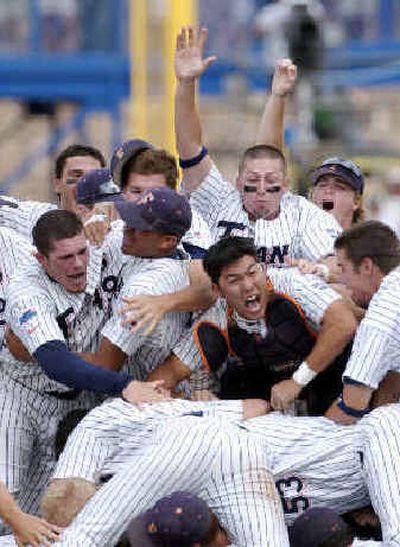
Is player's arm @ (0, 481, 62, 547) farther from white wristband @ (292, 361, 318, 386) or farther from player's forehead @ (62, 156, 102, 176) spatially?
player's forehead @ (62, 156, 102, 176)

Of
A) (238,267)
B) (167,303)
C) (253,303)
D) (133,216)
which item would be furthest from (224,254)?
(133,216)

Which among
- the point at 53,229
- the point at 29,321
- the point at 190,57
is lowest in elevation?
the point at 29,321

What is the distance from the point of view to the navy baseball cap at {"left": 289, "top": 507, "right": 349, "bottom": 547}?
6.31m

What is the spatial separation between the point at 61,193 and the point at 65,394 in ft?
4.98

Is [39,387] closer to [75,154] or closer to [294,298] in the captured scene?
[294,298]


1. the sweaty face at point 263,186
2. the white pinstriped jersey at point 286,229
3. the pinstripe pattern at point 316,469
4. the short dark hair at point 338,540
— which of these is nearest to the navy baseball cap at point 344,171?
the white pinstriped jersey at point 286,229

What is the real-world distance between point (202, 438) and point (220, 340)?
28.0 inches

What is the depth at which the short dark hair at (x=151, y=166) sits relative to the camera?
7.58 m

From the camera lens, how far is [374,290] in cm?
674

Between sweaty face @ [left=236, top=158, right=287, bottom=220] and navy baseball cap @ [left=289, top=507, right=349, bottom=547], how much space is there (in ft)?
5.45

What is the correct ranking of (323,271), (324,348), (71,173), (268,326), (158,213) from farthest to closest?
(71,173), (323,271), (158,213), (268,326), (324,348)

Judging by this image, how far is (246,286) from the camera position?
682 centimetres

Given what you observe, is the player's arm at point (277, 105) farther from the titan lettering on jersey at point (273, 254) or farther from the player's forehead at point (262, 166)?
the titan lettering on jersey at point (273, 254)

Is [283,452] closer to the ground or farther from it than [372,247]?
closer to the ground
